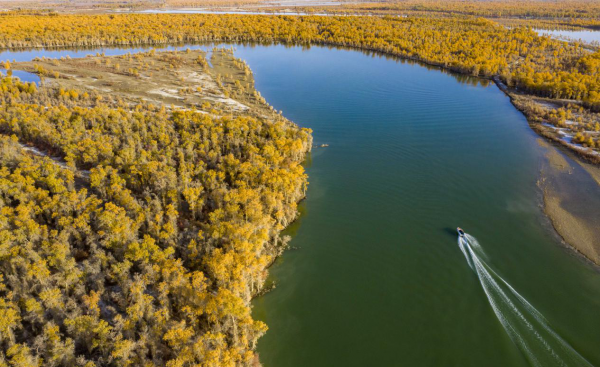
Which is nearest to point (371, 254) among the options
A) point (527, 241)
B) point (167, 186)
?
point (527, 241)

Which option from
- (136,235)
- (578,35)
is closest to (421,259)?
(136,235)

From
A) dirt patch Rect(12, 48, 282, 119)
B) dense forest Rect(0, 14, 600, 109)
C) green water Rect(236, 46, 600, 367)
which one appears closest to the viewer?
green water Rect(236, 46, 600, 367)

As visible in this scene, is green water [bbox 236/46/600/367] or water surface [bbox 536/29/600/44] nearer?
green water [bbox 236/46/600/367]

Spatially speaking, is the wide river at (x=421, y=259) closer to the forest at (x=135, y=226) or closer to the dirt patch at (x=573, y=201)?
A: the dirt patch at (x=573, y=201)

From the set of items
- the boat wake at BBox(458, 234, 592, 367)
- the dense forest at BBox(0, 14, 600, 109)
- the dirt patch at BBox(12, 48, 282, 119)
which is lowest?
the boat wake at BBox(458, 234, 592, 367)

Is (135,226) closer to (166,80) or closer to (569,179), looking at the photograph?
(569,179)

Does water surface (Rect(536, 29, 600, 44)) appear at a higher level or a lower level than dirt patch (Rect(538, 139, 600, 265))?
higher

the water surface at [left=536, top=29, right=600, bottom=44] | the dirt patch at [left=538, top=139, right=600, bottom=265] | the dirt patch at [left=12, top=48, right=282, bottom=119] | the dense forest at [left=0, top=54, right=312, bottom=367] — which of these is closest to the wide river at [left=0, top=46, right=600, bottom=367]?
the dirt patch at [left=538, top=139, right=600, bottom=265]

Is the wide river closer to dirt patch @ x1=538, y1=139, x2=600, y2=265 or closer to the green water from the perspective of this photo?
the green water
